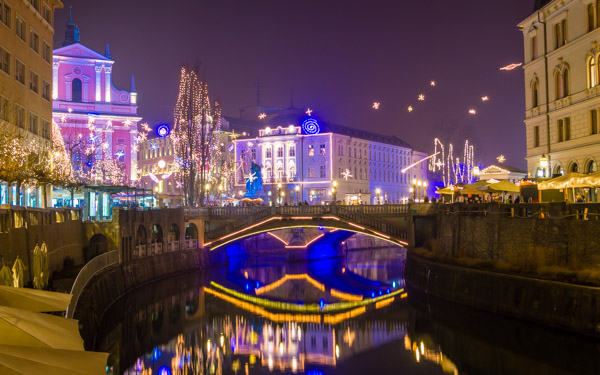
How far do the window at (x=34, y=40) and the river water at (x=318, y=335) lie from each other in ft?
71.3

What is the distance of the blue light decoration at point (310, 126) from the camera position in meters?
125

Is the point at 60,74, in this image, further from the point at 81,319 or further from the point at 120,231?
the point at 81,319

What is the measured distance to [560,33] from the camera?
49062 millimetres

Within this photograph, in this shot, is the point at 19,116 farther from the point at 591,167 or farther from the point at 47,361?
the point at 47,361

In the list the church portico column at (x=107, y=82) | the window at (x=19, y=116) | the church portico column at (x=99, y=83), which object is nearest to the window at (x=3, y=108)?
the window at (x=19, y=116)

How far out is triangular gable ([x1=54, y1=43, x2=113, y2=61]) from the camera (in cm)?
9788

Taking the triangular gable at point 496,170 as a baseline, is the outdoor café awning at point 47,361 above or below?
below

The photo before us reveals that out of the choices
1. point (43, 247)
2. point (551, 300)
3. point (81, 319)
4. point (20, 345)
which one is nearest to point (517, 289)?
point (551, 300)

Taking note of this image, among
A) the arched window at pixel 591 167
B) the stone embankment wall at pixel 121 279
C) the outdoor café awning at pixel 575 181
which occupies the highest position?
the arched window at pixel 591 167

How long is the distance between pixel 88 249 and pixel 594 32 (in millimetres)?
39905

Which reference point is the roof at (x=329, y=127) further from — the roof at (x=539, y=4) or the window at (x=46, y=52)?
the roof at (x=539, y=4)

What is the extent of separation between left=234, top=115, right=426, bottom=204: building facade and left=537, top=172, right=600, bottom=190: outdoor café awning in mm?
85671

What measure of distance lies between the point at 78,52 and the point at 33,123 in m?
48.3

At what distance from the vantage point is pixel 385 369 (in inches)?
1239
